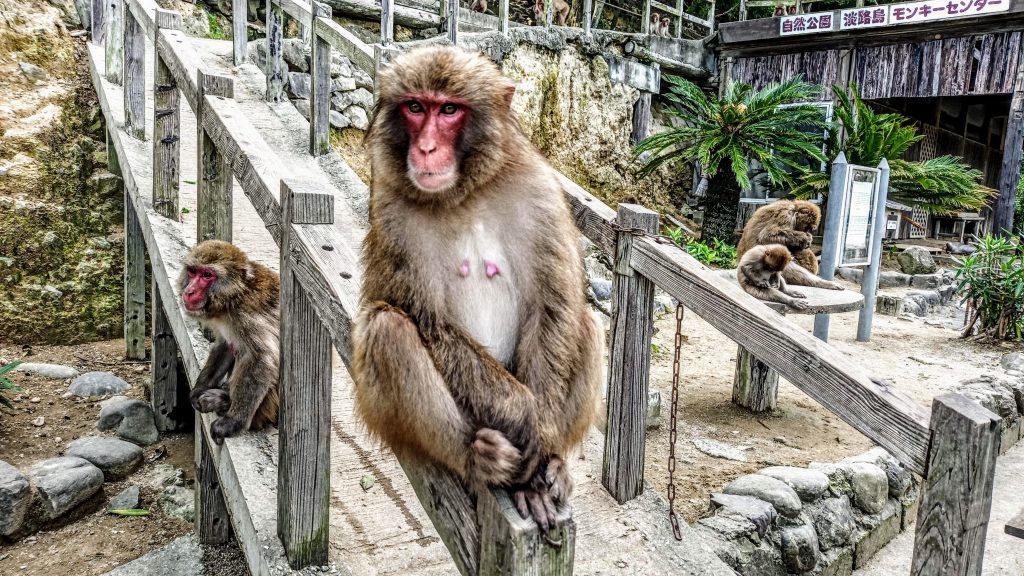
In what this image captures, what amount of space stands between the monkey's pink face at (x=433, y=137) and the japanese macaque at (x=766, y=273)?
13.0ft

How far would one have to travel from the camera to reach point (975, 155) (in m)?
17.1

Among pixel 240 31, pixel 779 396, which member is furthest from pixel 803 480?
pixel 240 31

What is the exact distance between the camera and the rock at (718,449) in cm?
502

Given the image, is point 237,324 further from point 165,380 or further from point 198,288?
point 165,380

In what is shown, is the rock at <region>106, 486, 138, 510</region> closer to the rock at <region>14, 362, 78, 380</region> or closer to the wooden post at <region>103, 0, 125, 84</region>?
the rock at <region>14, 362, 78, 380</region>

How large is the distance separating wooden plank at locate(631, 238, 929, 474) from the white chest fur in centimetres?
77

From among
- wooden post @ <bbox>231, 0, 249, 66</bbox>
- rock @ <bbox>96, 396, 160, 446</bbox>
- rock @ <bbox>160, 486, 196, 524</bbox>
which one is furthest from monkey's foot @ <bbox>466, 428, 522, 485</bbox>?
wooden post @ <bbox>231, 0, 249, 66</bbox>

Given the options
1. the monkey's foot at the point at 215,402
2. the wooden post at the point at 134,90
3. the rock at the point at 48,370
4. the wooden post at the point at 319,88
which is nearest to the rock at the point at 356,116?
the wooden post at the point at 319,88

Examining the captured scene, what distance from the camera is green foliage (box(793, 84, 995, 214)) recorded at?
11094mm

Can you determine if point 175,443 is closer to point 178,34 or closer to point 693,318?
point 178,34

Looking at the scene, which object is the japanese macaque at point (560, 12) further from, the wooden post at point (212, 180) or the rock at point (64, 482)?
the rock at point (64, 482)

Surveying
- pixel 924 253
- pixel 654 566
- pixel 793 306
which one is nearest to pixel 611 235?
pixel 654 566

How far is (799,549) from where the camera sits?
3.83 m

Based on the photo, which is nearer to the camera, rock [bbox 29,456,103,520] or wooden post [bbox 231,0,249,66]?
rock [bbox 29,456,103,520]
